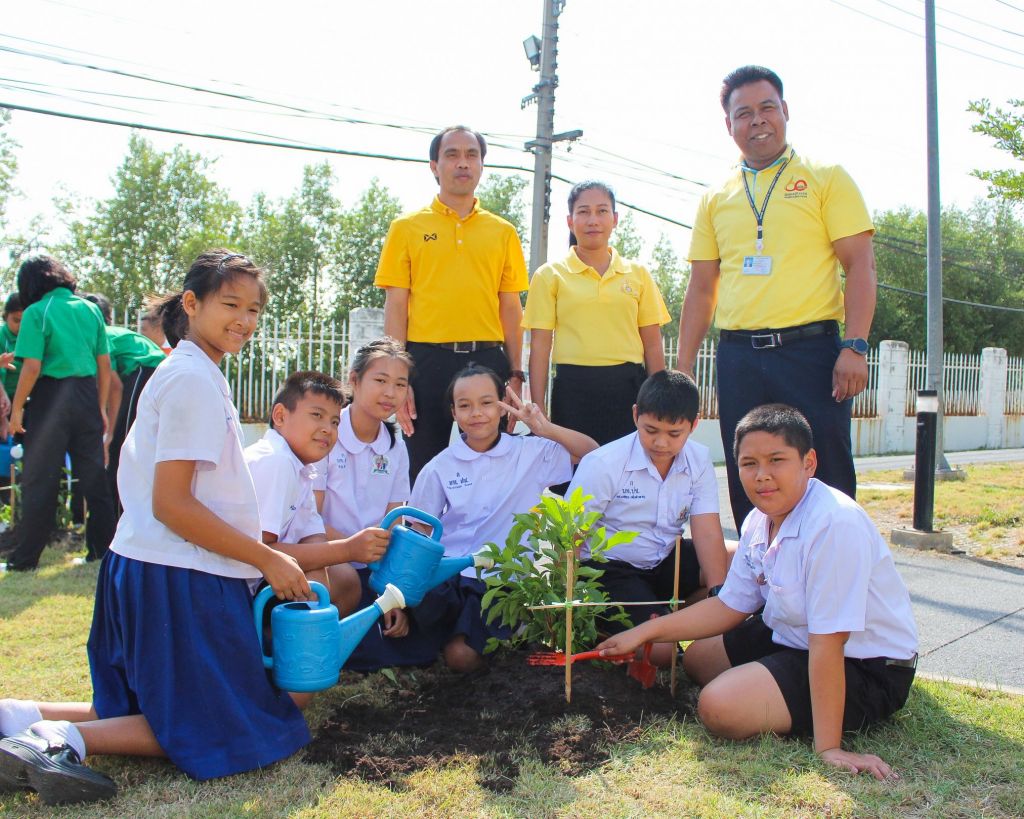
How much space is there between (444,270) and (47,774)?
9.40ft

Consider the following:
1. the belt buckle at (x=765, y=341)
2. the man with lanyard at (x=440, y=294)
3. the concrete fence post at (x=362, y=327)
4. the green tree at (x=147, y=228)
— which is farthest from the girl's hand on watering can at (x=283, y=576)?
the green tree at (x=147, y=228)

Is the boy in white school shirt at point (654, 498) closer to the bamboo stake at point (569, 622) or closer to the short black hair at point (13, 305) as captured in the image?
the bamboo stake at point (569, 622)

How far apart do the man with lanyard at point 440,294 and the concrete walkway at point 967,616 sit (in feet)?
7.81

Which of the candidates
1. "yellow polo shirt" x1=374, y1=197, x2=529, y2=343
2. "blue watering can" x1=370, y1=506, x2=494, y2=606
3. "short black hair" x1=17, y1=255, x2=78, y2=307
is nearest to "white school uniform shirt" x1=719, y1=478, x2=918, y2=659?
"blue watering can" x1=370, y1=506, x2=494, y2=606

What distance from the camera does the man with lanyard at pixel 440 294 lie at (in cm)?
446

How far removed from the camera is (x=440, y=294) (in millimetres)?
4461

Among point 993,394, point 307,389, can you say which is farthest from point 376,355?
point 993,394

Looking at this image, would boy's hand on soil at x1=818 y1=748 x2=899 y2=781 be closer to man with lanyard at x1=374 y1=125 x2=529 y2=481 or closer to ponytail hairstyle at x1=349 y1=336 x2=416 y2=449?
ponytail hairstyle at x1=349 y1=336 x2=416 y2=449

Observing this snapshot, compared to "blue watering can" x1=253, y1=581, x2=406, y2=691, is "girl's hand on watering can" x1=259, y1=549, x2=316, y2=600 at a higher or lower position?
higher

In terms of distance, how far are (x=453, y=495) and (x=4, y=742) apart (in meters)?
2.00

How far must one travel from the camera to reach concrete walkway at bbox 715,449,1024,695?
3.76 metres

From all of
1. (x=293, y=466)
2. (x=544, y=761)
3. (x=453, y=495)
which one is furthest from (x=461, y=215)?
(x=544, y=761)

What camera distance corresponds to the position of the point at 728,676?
2869 mm

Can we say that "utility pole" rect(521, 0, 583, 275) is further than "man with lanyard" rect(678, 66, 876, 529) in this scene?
Yes
